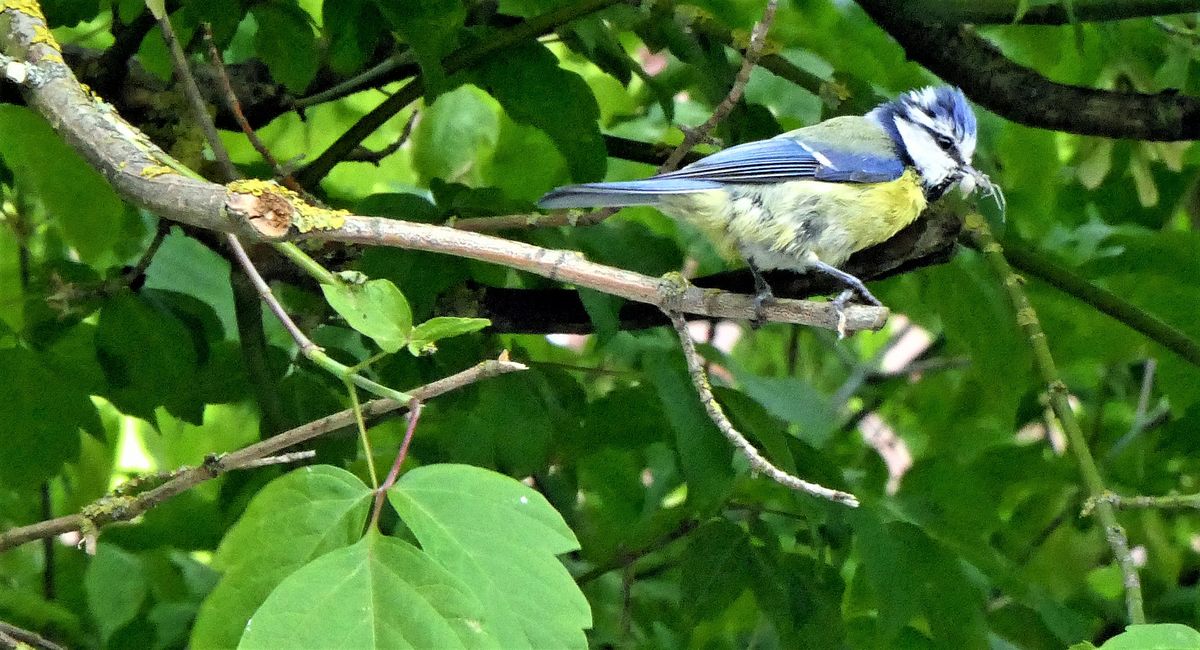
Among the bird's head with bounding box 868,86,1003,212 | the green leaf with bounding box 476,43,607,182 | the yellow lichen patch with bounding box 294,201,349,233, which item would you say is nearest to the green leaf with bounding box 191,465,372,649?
the yellow lichen patch with bounding box 294,201,349,233

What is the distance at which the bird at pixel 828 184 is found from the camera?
4.68ft

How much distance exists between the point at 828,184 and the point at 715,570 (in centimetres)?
55

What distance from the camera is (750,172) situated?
4.71ft

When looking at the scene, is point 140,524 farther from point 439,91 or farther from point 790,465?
point 790,465

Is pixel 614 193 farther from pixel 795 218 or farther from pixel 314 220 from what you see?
pixel 314 220

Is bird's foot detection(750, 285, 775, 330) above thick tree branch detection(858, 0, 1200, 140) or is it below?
below

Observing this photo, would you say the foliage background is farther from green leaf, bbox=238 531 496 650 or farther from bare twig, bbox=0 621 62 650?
green leaf, bbox=238 531 496 650

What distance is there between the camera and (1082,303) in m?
1.65

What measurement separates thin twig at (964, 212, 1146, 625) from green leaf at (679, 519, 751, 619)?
A: 41 cm

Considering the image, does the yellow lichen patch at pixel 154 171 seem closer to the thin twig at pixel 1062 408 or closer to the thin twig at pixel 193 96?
the thin twig at pixel 193 96

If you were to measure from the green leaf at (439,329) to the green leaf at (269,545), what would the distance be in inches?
4.8

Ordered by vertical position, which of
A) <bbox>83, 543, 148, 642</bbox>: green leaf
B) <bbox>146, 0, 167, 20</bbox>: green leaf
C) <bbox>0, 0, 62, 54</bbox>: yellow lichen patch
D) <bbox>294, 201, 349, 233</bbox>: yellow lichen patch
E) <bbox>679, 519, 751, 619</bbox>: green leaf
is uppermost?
<bbox>146, 0, 167, 20</bbox>: green leaf

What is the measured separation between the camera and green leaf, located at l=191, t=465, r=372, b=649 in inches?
30.5

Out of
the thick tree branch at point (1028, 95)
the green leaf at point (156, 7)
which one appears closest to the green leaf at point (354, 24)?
the green leaf at point (156, 7)
